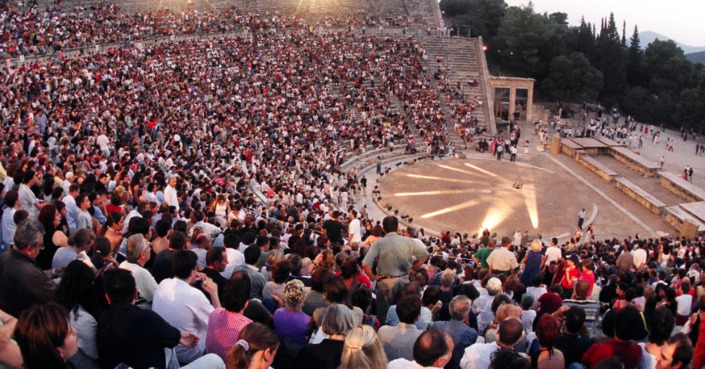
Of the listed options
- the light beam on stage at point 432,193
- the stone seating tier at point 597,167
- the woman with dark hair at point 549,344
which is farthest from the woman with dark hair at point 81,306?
the stone seating tier at point 597,167

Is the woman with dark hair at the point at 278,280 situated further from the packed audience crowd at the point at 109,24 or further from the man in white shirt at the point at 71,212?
the packed audience crowd at the point at 109,24

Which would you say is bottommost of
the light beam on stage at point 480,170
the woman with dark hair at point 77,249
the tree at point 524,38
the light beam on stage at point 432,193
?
the light beam on stage at point 432,193

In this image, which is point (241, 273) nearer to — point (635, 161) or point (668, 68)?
point (635, 161)

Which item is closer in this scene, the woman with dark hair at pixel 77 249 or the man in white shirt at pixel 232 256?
the woman with dark hair at pixel 77 249

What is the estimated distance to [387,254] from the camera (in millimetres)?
9305

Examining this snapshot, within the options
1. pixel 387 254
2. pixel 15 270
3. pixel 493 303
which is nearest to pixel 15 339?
pixel 15 270

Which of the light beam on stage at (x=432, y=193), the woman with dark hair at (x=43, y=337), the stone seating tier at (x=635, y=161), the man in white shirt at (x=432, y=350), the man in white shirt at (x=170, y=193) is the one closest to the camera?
the woman with dark hair at (x=43, y=337)

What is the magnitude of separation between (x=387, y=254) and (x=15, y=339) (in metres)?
5.51

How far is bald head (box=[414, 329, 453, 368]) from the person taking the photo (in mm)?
5496

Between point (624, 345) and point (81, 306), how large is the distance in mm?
5701

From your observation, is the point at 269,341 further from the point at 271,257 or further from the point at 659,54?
the point at 659,54

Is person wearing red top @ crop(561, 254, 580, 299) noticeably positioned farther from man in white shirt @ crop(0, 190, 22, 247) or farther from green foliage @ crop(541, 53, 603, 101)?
green foliage @ crop(541, 53, 603, 101)

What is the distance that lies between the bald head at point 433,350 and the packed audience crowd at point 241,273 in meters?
0.02

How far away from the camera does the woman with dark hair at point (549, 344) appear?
6.30m
